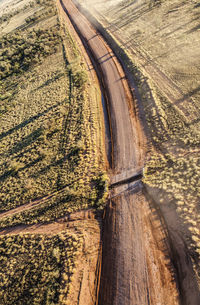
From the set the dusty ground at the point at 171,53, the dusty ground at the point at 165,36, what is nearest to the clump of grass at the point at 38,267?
the dusty ground at the point at 171,53

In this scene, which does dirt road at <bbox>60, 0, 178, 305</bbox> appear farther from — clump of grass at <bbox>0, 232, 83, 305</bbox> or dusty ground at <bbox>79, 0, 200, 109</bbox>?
dusty ground at <bbox>79, 0, 200, 109</bbox>

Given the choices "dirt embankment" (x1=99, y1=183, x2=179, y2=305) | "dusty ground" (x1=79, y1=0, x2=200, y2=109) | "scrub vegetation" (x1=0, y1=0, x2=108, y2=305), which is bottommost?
"dirt embankment" (x1=99, y1=183, x2=179, y2=305)

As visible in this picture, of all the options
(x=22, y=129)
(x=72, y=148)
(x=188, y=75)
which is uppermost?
(x=188, y=75)

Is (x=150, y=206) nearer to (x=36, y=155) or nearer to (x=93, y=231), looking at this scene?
(x=93, y=231)

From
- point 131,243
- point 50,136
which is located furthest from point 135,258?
point 50,136

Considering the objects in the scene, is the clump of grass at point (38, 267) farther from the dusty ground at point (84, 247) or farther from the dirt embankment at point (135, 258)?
the dirt embankment at point (135, 258)

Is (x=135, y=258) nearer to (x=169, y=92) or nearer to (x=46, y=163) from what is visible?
(x=46, y=163)

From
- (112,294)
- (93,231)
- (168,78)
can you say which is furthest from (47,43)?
(112,294)

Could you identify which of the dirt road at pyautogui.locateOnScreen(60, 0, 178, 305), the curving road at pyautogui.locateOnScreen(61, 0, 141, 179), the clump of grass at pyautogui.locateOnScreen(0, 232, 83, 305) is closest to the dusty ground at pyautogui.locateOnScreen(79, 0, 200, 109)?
the curving road at pyautogui.locateOnScreen(61, 0, 141, 179)
